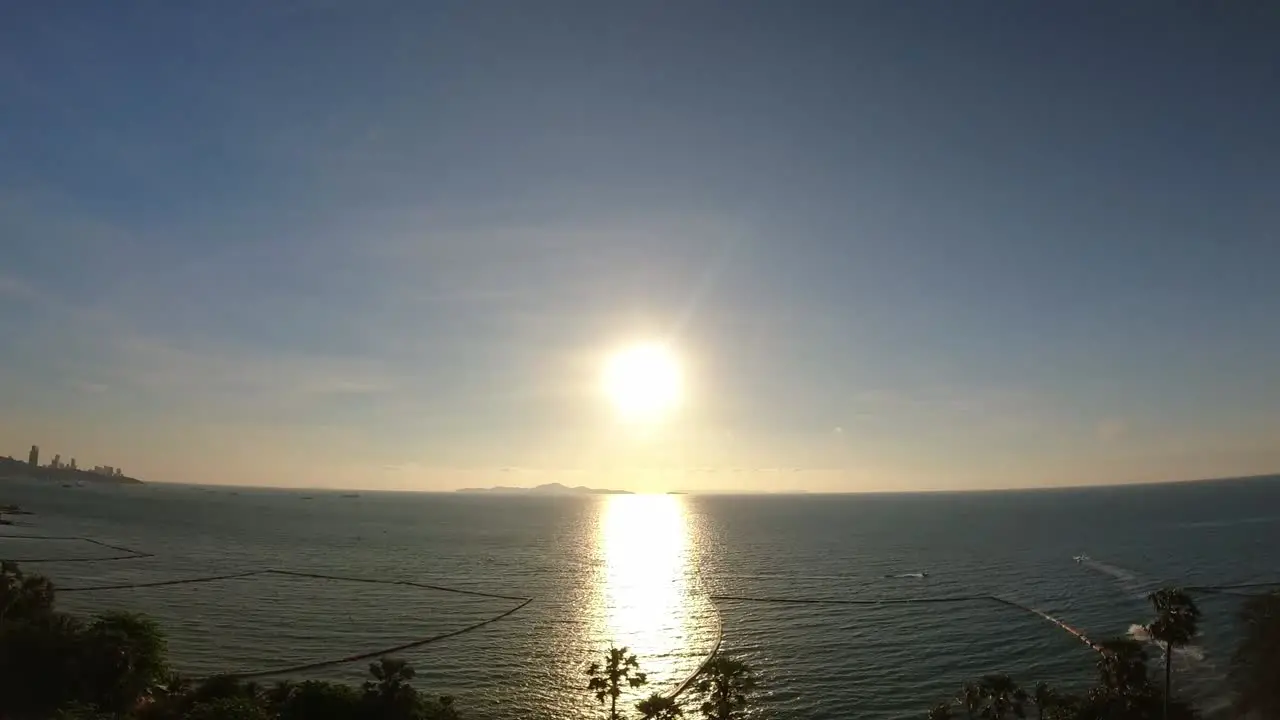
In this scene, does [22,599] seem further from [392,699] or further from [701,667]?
[701,667]

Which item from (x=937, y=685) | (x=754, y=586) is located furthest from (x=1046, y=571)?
(x=937, y=685)

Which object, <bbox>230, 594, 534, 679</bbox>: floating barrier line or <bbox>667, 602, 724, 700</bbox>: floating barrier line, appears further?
<bbox>230, 594, 534, 679</bbox>: floating barrier line

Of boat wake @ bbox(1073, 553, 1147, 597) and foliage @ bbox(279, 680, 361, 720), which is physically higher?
foliage @ bbox(279, 680, 361, 720)

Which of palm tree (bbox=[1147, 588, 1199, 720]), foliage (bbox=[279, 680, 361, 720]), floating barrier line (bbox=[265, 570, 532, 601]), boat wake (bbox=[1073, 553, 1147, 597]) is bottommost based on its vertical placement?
floating barrier line (bbox=[265, 570, 532, 601])

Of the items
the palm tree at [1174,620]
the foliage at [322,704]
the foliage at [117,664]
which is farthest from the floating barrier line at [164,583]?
the palm tree at [1174,620]


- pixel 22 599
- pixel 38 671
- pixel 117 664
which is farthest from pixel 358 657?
pixel 38 671

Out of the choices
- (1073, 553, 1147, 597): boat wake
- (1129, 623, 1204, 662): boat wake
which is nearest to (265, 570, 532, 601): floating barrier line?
(1129, 623, 1204, 662): boat wake

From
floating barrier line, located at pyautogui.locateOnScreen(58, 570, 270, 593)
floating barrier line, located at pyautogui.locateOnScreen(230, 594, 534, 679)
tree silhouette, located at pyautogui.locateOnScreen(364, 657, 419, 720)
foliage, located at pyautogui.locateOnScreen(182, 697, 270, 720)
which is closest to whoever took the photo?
foliage, located at pyautogui.locateOnScreen(182, 697, 270, 720)

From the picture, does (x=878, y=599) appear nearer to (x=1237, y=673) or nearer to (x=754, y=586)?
(x=754, y=586)

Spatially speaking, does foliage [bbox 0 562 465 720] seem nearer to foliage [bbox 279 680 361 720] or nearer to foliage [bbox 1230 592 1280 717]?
foliage [bbox 279 680 361 720]

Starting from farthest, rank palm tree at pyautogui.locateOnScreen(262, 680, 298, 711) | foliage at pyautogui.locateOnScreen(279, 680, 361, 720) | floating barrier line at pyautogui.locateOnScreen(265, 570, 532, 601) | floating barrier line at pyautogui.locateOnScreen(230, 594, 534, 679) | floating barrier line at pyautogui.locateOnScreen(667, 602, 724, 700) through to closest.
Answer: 1. floating barrier line at pyautogui.locateOnScreen(265, 570, 532, 601)
2. floating barrier line at pyautogui.locateOnScreen(230, 594, 534, 679)
3. floating barrier line at pyautogui.locateOnScreen(667, 602, 724, 700)
4. palm tree at pyautogui.locateOnScreen(262, 680, 298, 711)
5. foliage at pyautogui.locateOnScreen(279, 680, 361, 720)

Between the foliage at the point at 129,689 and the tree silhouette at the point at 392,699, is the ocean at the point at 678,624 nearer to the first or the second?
the foliage at the point at 129,689
